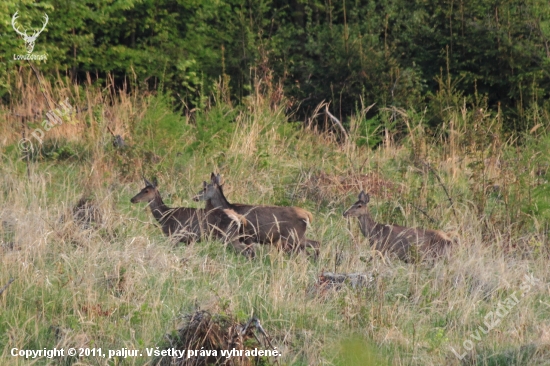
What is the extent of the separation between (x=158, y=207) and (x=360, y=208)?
2221mm

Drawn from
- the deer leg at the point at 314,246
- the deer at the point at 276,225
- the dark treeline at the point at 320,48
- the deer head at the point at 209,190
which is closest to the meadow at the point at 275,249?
the deer leg at the point at 314,246

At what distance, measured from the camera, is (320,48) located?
667 inches

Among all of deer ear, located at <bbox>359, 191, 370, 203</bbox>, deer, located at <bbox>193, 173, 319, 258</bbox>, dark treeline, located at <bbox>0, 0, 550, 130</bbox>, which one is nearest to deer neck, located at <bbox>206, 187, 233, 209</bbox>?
deer, located at <bbox>193, 173, 319, 258</bbox>

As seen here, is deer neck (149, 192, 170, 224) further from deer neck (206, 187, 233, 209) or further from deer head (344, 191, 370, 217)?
deer head (344, 191, 370, 217)

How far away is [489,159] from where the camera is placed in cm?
1134

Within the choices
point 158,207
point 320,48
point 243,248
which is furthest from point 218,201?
point 320,48

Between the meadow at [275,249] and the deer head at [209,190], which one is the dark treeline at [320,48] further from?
the deer head at [209,190]

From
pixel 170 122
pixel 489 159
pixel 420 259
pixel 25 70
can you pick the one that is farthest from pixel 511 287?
pixel 25 70

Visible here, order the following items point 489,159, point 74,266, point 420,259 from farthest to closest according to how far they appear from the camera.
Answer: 1. point 489,159
2. point 420,259
3. point 74,266

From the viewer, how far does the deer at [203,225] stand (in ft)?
30.9

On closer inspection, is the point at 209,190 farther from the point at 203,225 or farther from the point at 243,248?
the point at 243,248

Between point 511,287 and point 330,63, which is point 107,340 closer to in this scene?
point 511,287

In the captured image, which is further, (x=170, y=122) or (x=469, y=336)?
(x=170, y=122)

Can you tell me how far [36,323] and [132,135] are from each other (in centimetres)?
550
